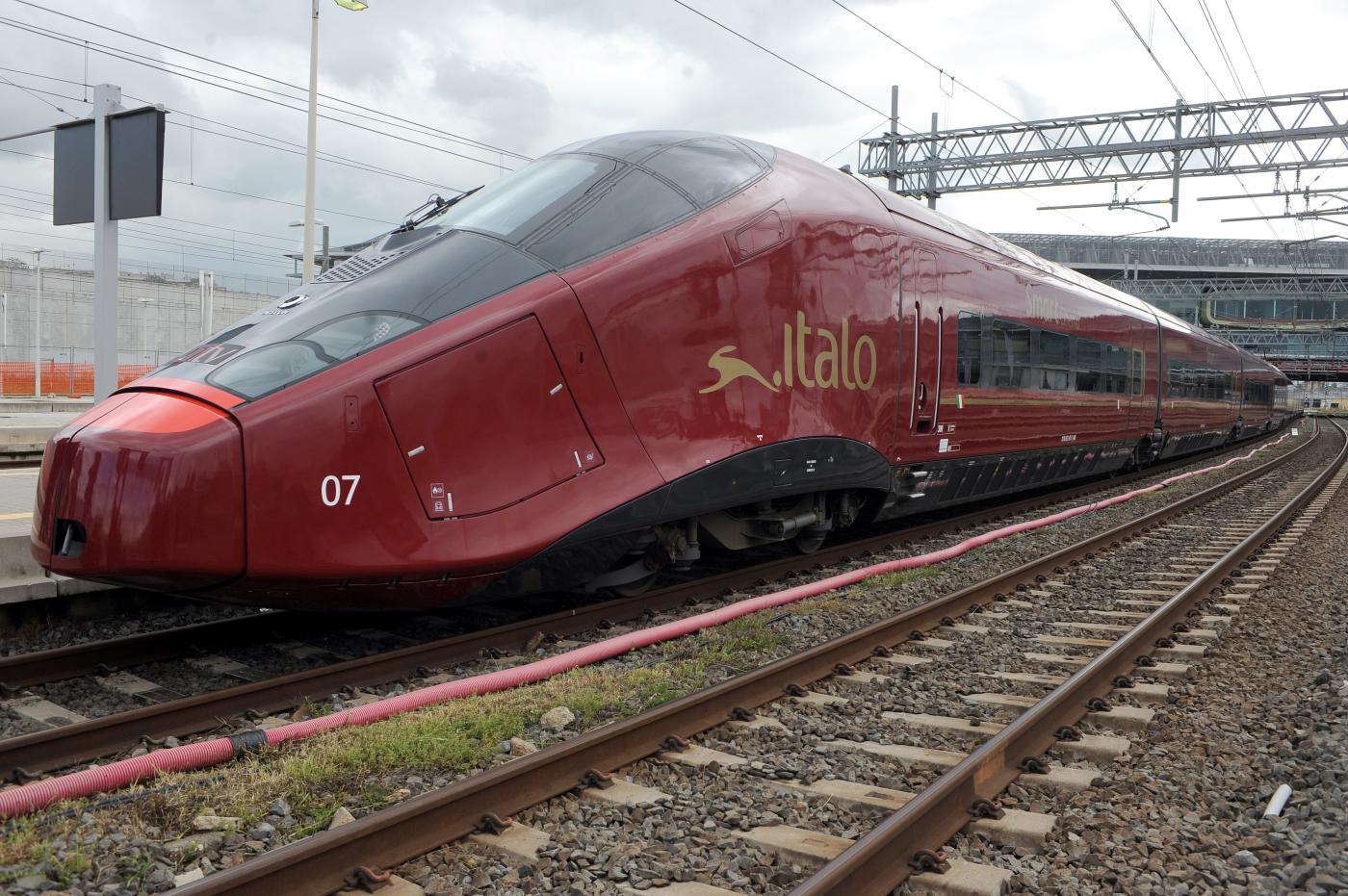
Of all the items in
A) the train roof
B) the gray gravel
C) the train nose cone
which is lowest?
the gray gravel

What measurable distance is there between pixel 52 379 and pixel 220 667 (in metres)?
39.8

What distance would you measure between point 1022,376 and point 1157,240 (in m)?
86.1

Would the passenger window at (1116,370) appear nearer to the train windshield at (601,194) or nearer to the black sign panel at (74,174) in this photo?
the train windshield at (601,194)

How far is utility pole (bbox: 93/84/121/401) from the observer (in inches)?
424

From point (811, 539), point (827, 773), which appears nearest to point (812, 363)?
point (811, 539)

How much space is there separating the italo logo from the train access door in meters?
0.83

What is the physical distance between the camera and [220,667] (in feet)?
17.8

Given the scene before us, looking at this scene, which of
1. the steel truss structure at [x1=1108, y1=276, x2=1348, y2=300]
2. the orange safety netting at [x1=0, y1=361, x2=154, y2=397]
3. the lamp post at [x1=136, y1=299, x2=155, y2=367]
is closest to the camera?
the orange safety netting at [x1=0, y1=361, x2=154, y2=397]

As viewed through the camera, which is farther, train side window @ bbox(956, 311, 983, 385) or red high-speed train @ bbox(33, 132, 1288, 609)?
train side window @ bbox(956, 311, 983, 385)

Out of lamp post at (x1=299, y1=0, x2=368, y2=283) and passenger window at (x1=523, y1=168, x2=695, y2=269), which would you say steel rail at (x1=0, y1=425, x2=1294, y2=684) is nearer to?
passenger window at (x1=523, y1=168, x2=695, y2=269)

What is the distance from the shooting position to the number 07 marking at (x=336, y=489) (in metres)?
4.77

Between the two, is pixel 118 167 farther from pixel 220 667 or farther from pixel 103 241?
pixel 220 667

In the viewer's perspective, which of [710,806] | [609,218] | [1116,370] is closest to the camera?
[710,806]

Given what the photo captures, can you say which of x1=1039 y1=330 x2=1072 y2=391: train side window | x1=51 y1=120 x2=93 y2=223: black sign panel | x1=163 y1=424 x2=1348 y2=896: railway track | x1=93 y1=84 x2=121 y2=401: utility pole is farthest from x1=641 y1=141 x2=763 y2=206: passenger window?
x1=51 y1=120 x2=93 y2=223: black sign panel
